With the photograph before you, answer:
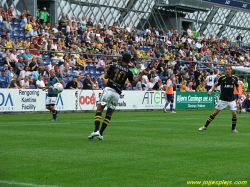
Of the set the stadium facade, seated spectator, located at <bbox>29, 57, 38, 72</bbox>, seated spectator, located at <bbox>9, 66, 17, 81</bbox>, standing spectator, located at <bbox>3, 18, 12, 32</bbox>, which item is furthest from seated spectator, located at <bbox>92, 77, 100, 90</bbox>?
the stadium facade

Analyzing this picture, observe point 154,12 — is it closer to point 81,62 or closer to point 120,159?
point 81,62

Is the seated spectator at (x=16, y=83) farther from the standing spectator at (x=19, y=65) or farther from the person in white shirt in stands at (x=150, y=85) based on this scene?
the person in white shirt in stands at (x=150, y=85)

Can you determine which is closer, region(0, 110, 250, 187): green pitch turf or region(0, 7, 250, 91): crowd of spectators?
region(0, 110, 250, 187): green pitch turf

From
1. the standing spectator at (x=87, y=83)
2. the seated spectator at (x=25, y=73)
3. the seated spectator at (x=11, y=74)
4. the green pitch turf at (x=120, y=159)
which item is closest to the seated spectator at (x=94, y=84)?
the standing spectator at (x=87, y=83)

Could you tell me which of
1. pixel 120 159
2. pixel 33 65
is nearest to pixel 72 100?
pixel 33 65

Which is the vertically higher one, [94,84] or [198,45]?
[198,45]

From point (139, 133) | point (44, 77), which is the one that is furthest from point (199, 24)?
point (139, 133)

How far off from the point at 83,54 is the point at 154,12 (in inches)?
782

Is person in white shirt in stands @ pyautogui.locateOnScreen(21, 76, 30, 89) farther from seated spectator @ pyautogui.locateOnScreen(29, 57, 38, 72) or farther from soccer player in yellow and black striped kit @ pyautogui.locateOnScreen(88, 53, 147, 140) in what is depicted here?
soccer player in yellow and black striped kit @ pyautogui.locateOnScreen(88, 53, 147, 140)

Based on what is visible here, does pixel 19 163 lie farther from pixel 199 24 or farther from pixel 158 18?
pixel 199 24

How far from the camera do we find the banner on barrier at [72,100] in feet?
84.9

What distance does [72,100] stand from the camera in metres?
28.4

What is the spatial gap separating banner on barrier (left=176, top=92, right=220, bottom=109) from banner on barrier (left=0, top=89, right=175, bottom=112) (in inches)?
63.9

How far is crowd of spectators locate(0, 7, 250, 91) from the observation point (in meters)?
27.7
